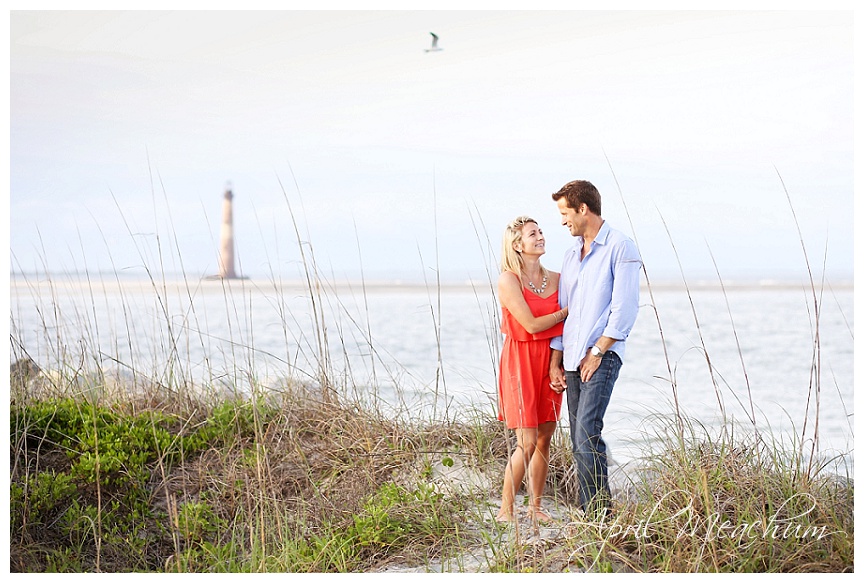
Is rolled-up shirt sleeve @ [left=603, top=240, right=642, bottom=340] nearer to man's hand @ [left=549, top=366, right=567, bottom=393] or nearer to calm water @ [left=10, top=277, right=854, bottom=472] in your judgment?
calm water @ [left=10, top=277, right=854, bottom=472]

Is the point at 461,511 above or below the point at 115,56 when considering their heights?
below

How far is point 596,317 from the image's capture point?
121 inches

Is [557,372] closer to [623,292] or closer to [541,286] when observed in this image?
[541,286]

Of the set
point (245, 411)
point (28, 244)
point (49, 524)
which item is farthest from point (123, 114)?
point (49, 524)

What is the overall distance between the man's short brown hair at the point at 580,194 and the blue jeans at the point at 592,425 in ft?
2.08

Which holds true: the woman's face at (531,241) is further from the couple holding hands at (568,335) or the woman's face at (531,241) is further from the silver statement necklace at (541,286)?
the silver statement necklace at (541,286)

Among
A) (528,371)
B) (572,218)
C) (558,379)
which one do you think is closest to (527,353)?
(528,371)

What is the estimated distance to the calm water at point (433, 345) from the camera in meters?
4.18

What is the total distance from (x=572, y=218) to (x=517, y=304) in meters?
0.44

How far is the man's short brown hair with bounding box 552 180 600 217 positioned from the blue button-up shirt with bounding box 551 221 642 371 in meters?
0.11

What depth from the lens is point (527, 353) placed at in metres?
3.25

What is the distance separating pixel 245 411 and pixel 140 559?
1.07 metres

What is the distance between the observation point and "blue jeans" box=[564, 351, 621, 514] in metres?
3.06

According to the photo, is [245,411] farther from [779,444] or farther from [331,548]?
[779,444]
